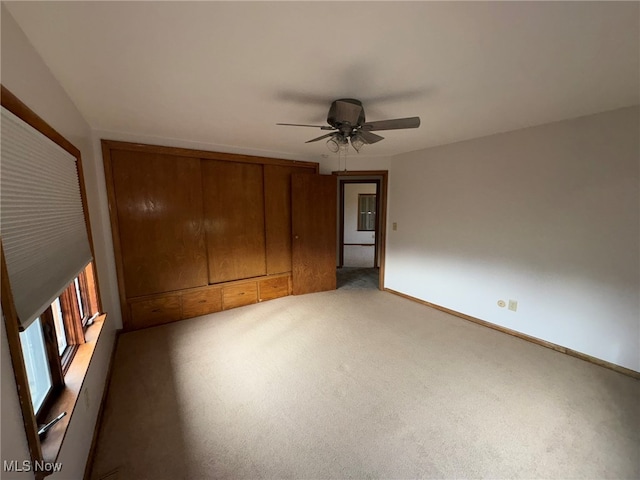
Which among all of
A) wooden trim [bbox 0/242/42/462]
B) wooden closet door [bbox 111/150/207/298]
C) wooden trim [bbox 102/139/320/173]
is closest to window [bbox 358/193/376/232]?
wooden trim [bbox 102/139/320/173]

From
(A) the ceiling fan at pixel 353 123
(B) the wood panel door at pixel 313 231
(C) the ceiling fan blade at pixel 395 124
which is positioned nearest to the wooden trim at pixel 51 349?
(A) the ceiling fan at pixel 353 123

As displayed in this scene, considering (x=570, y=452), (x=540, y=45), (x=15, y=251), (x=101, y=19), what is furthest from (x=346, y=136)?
(x=570, y=452)

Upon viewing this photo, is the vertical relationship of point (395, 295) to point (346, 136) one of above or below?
below

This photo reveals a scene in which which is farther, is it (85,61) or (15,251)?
(85,61)

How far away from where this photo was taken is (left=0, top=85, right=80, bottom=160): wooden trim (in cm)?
90

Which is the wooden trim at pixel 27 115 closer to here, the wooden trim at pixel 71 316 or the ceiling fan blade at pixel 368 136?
the wooden trim at pixel 71 316

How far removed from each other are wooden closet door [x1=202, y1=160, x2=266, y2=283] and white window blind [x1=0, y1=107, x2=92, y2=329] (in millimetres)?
1594

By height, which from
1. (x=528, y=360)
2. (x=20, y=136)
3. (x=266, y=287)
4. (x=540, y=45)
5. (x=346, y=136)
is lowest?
(x=528, y=360)

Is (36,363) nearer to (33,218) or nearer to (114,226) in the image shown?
(33,218)

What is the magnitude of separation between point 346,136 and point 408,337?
2.08m

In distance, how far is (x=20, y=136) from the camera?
0.97 meters

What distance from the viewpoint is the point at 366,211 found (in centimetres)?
755

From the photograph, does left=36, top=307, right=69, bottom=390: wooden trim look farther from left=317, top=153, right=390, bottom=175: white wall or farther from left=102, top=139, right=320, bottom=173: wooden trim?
left=317, top=153, right=390, bottom=175: white wall

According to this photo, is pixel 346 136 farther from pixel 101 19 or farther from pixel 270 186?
pixel 270 186
